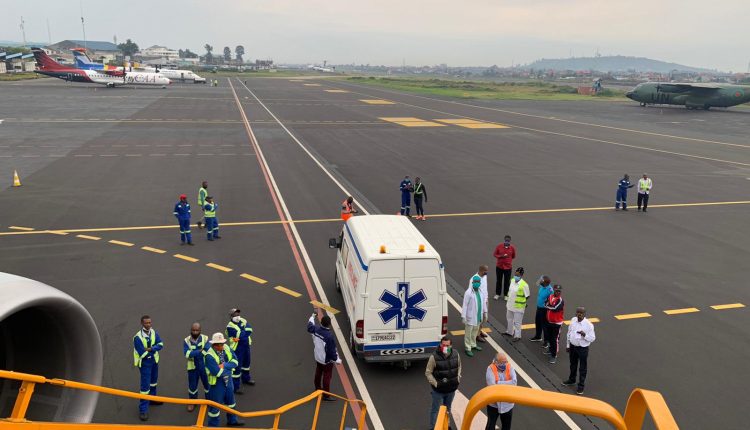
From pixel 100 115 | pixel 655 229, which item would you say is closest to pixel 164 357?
pixel 655 229

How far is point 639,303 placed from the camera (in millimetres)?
14234

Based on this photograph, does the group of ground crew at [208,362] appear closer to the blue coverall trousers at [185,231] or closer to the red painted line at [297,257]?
the red painted line at [297,257]

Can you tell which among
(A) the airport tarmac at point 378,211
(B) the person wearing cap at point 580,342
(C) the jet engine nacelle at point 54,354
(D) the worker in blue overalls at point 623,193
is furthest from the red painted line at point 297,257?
(D) the worker in blue overalls at point 623,193

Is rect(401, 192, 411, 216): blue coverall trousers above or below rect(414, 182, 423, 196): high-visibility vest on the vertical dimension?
below

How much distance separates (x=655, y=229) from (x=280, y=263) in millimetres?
16091

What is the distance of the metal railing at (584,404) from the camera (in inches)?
113

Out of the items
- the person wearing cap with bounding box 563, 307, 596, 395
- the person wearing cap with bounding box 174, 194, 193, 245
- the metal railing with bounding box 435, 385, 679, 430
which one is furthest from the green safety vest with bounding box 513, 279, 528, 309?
the person wearing cap with bounding box 174, 194, 193, 245

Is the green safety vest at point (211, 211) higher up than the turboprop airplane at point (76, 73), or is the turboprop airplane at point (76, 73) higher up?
the turboprop airplane at point (76, 73)

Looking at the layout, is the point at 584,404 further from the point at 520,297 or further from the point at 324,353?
the point at 520,297

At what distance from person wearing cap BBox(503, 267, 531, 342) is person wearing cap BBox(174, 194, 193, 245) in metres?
11.9

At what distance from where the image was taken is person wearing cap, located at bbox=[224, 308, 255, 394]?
9.84 meters

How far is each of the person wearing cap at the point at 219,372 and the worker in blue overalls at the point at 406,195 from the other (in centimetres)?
1396

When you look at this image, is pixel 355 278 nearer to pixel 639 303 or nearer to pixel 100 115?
pixel 639 303

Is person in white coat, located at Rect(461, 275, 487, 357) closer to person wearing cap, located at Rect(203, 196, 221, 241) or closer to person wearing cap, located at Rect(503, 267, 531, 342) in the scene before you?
person wearing cap, located at Rect(503, 267, 531, 342)
